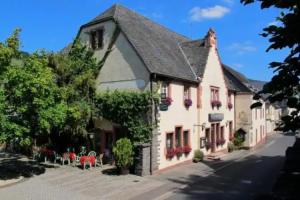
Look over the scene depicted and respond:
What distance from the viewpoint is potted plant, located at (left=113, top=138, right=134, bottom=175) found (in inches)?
781

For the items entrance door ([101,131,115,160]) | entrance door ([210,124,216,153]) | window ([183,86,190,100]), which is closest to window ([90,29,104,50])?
entrance door ([101,131,115,160])

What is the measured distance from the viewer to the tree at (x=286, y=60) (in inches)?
146

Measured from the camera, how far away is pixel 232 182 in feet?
64.5

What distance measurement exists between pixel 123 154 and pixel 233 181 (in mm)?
6154

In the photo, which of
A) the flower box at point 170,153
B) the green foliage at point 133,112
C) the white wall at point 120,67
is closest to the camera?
the green foliage at point 133,112

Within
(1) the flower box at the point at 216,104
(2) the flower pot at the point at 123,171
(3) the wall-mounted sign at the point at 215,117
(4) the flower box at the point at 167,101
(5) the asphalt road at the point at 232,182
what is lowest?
(5) the asphalt road at the point at 232,182

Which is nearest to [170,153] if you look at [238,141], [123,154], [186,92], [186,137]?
[186,137]

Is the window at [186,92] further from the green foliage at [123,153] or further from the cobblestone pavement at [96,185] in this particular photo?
the green foliage at [123,153]

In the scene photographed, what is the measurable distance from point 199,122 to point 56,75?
10.9 meters

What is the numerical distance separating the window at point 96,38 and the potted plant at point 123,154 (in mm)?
7634

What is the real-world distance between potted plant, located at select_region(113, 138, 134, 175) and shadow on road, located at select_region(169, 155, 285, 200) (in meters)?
2.55

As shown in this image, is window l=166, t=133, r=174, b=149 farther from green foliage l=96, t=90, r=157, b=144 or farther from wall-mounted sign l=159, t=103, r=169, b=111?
green foliage l=96, t=90, r=157, b=144

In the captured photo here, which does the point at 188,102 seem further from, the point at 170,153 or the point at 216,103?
the point at 216,103

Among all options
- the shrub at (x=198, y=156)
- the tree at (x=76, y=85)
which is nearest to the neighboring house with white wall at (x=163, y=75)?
the shrub at (x=198, y=156)
